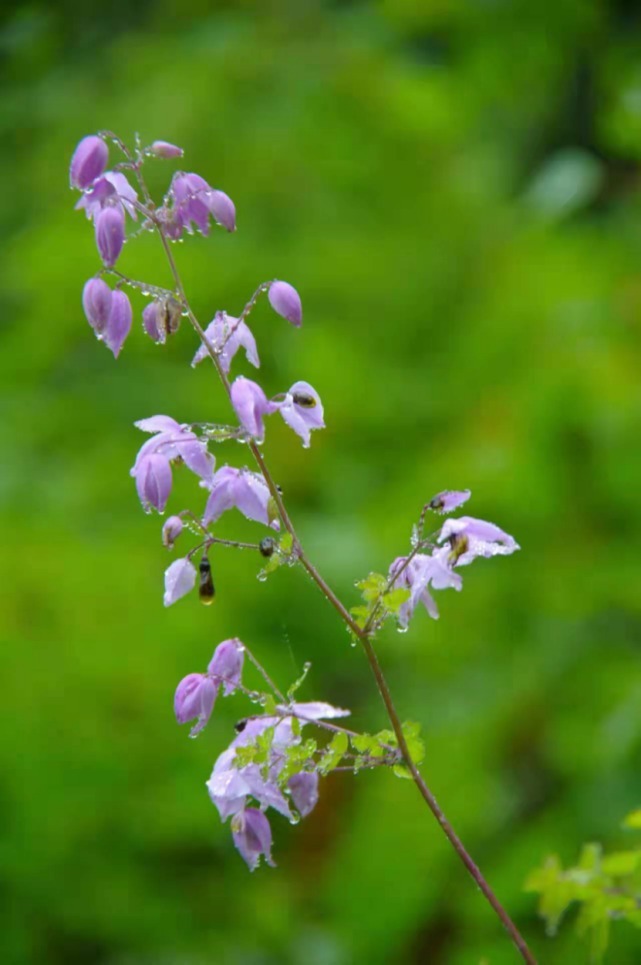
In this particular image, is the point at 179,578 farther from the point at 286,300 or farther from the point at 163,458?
the point at 286,300

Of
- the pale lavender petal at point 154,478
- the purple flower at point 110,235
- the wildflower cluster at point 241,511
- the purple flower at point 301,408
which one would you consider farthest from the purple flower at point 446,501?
the purple flower at point 110,235

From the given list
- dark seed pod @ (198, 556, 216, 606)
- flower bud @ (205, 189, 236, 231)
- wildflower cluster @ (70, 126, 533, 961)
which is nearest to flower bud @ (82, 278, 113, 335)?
wildflower cluster @ (70, 126, 533, 961)

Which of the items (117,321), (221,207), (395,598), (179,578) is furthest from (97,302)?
(395,598)

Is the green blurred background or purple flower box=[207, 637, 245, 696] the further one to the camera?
the green blurred background

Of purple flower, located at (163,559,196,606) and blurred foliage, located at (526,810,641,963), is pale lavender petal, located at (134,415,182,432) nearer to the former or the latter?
purple flower, located at (163,559,196,606)

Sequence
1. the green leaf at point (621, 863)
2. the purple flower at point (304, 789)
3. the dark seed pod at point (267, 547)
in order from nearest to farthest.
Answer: the dark seed pod at point (267, 547)
the purple flower at point (304, 789)
the green leaf at point (621, 863)

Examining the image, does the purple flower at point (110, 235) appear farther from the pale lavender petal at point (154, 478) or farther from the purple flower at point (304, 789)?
the purple flower at point (304, 789)

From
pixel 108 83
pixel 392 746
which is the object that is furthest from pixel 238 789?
pixel 108 83

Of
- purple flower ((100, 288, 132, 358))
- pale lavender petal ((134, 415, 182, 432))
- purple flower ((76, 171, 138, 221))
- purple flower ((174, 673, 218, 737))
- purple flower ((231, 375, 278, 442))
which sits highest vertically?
purple flower ((76, 171, 138, 221))
